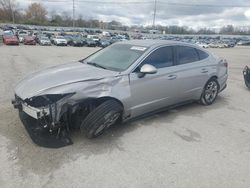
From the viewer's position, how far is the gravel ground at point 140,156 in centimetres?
283

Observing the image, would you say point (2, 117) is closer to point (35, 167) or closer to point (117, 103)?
point (35, 167)

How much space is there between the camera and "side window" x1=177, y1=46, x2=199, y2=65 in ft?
16.1

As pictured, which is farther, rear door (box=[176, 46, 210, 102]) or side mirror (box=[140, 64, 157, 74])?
rear door (box=[176, 46, 210, 102])

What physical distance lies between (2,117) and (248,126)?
4606mm

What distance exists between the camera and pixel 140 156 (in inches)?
132

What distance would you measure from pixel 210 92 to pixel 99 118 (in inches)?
130

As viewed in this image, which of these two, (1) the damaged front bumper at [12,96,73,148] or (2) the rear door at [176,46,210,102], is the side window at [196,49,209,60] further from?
(1) the damaged front bumper at [12,96,73,148]

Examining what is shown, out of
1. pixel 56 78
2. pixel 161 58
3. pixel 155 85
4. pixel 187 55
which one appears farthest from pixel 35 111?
pixel 187 55

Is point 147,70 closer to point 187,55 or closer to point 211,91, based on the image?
point 187,55

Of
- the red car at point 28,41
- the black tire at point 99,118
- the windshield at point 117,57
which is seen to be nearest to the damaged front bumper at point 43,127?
the black tire at point 99,118

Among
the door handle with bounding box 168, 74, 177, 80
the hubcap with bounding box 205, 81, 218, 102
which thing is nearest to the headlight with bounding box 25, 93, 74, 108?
the door handle with bounding box 168, 74, 177, 80

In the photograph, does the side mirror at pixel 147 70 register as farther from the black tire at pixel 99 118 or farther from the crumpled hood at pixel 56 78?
the black tire at pixel 99 118

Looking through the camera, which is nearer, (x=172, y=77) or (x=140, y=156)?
(x=140, y=156)

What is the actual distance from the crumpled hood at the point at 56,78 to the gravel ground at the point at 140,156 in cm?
76
